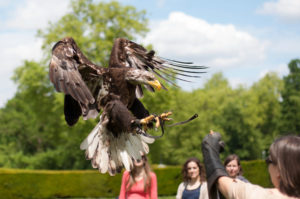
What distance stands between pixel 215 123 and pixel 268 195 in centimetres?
4489

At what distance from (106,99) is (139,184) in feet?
5.08

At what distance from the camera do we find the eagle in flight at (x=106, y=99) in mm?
3609

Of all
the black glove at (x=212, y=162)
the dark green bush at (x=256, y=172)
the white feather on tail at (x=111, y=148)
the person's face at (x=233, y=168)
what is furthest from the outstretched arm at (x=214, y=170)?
the dark green bush at (x=256, y=172)

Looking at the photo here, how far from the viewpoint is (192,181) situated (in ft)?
18.9

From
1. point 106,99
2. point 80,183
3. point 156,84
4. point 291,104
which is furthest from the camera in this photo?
point 291,104

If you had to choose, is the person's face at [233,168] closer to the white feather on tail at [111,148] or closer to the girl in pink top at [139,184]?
the girl in pink top at [139,184]

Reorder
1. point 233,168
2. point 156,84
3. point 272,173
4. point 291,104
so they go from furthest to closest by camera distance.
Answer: point 291,104, point 233,168, point 156,84, point 272,173

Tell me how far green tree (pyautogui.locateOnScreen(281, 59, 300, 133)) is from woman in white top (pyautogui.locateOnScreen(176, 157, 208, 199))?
107 ft

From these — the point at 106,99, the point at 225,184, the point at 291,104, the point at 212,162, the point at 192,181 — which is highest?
the point at 291,104

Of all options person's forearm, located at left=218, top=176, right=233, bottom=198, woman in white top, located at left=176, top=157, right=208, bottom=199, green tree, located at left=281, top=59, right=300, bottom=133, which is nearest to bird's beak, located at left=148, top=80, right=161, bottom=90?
person's forearm, located at left=218, top=176, right=233, bottom=198

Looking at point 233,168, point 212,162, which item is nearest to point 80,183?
point 233,168

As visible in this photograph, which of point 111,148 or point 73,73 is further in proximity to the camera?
point 111,148

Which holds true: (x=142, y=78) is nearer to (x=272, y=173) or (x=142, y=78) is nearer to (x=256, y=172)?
(x=272, y=173)

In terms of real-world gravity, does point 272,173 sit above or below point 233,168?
above
